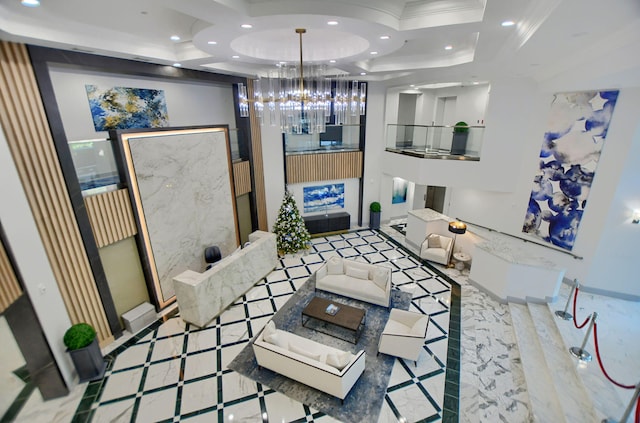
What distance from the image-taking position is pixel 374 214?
11070 mm

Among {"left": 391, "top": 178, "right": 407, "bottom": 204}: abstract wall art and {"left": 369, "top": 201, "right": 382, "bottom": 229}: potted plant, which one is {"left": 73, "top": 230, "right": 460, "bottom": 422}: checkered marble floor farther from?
{"left": 391, "top": 178, "right": 407, "bottom": 204}: abstract wall art

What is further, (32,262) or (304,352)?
(304,352)

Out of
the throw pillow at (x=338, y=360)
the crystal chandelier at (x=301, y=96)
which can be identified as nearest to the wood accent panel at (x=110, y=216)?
the crystal chandelier at (x=301, y=96)

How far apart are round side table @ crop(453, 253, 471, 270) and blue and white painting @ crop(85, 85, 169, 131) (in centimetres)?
843

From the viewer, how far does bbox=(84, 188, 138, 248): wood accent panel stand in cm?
513

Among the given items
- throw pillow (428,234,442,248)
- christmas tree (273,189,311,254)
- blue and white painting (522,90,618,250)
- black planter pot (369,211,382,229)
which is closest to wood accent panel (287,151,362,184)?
christmas tree (273,189,311,254)

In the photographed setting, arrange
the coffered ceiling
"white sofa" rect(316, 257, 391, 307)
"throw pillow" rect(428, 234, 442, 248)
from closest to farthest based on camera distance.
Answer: the coffered ceiling, "white sofa" rect(316, 257, 391, 307), "throw pillow" rect(428, 234, 442, 248)

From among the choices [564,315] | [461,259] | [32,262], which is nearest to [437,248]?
[461,259]

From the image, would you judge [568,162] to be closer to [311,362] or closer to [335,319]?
[335,319]

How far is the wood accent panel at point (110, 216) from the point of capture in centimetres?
513

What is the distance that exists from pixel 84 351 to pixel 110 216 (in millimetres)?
2267

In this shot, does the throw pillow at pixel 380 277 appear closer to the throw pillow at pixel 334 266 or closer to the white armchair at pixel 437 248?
the throw pillow at pixel 334 266

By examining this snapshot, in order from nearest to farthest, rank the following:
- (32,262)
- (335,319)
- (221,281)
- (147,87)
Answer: (32,262) → (335,319) → (221,281) → (147,87)

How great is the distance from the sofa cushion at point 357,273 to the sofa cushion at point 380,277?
0.79 feet
